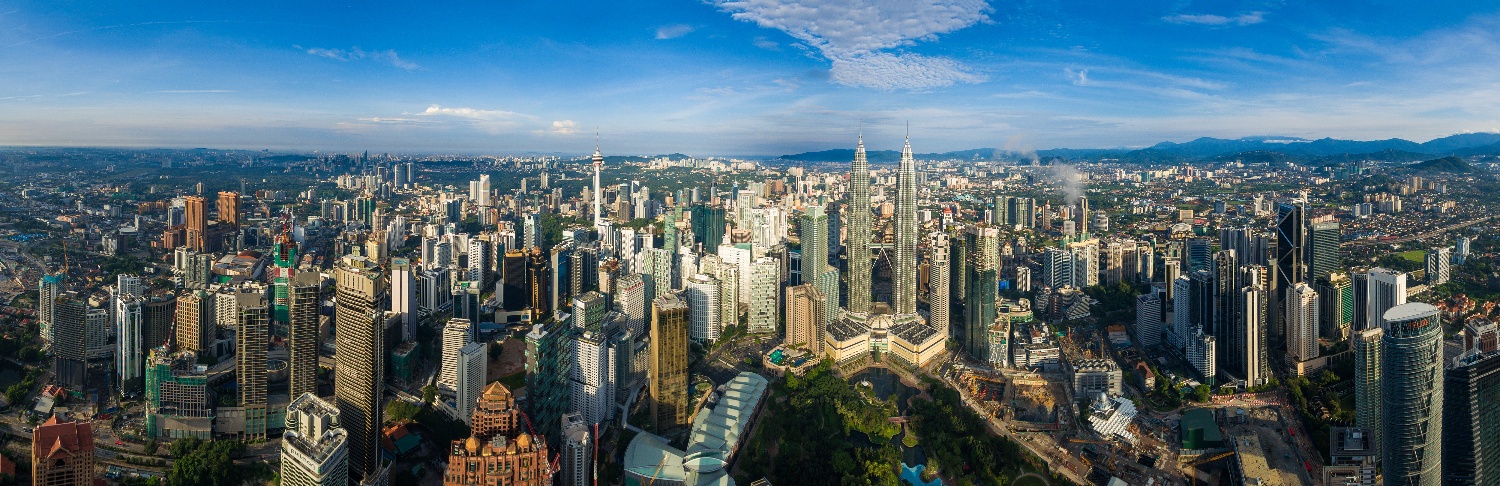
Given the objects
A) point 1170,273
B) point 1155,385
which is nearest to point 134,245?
point 1155,385

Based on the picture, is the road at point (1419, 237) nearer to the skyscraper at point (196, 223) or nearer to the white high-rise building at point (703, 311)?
the white high-rise building at point (703, 311)

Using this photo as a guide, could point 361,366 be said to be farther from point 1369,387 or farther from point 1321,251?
point 1321,251

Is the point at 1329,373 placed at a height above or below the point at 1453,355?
below

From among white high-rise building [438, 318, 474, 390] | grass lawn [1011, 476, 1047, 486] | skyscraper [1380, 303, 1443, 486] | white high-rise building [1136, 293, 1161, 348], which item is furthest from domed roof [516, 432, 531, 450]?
white high-rise building [1136, 293, 1161, 348]

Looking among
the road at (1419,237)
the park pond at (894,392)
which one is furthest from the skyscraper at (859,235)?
the road at (1419,237)

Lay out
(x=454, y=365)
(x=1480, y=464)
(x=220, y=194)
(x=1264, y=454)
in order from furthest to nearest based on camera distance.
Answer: (x=220, y=194), (x=454, y=365), (x=1264, y=454), (x=1480, y=464)

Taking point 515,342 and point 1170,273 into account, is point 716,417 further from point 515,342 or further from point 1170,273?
point 1170,273

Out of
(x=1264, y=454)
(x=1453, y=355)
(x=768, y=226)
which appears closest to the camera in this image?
(x=1453, y=355)
